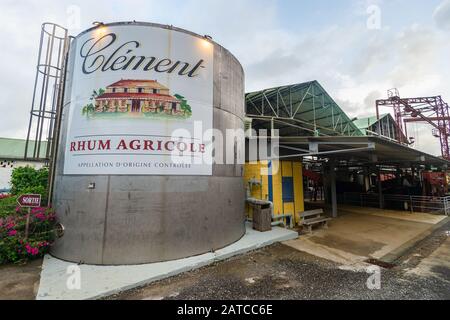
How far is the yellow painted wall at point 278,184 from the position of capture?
27.6ft

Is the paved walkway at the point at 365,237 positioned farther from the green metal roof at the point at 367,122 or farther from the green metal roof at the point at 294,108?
the green metal roof at the point at 367,122

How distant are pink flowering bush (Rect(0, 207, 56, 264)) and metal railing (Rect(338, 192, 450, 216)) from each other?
16020 mm

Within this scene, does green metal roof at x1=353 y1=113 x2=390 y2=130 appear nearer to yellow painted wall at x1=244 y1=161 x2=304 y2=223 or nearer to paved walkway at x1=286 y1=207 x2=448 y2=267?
paved walkway at x1=286 y1=207 x2=448 y2=267

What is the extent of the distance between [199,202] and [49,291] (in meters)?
3.08

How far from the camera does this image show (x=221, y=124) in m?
6.02

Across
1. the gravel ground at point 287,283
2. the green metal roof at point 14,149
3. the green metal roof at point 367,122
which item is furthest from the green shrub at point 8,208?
the green metal roof at point 367,122

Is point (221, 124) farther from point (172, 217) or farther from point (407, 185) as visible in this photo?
point (407, 185)

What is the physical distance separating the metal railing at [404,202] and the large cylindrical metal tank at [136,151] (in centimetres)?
1289

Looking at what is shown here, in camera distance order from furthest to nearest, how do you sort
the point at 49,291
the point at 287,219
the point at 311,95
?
the point at 311,95 < the point at 287,219 < the point at 49,291

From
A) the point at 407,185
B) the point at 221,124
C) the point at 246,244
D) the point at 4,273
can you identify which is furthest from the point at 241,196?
the point at 407,185

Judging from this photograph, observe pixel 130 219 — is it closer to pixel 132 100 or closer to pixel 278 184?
pixel 132 100

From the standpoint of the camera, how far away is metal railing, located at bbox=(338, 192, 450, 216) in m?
12.2

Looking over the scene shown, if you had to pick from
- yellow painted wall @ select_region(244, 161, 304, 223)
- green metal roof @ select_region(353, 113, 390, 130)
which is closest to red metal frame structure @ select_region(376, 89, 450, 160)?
green metal roof @ select_region(353, 113, 390, 130)
